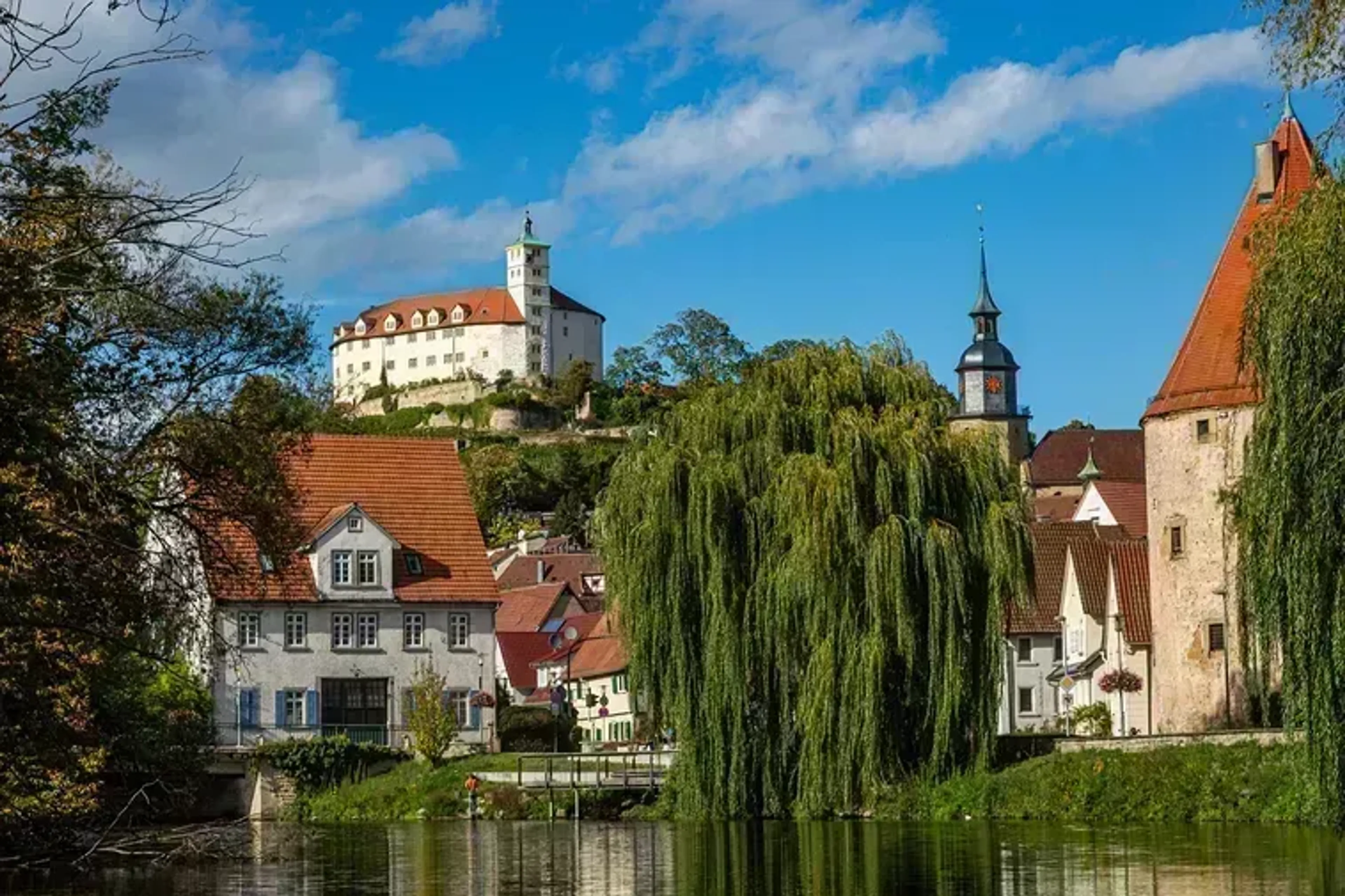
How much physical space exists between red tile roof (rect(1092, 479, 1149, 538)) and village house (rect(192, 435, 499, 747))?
1285 inches

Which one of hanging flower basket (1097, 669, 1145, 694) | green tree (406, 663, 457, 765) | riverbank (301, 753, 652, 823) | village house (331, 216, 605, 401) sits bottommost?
riverbank (301, 753, 652, 823)

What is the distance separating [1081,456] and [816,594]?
3973 inches

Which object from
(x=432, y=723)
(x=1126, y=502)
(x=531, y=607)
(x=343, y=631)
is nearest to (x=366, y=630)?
(x=343, y=631)

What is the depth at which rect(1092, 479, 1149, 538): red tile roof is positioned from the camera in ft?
287

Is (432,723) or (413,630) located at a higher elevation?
(413,630)

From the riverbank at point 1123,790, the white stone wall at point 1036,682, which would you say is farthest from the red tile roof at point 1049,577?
the riverbank at point 1123,790

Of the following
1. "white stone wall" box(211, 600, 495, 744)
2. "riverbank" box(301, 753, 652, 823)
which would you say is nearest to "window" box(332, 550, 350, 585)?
"white stone wall" box(211, 600, 495, 744)

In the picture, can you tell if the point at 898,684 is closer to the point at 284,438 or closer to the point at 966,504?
the point at 966,504

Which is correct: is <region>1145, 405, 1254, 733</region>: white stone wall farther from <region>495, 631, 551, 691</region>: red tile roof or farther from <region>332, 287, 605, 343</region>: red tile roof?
<region>332, 287, 605, 343</region>: red tile roof

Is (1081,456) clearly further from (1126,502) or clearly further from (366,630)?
(366,630)

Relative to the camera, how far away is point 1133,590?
189ft

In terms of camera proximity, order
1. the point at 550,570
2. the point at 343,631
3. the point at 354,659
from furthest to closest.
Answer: the point at 550,570 < the point at 343,631 < the point at 354,659

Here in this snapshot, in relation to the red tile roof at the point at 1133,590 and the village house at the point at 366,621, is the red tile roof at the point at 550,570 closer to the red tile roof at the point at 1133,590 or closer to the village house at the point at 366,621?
the village house at the point at 366,621

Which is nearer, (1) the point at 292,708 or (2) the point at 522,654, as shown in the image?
(1) the point at 292,708
